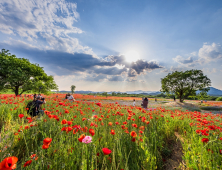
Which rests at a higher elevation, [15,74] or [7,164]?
[15,74]

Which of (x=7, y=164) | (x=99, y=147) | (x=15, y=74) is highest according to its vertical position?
(x=15, y=74)

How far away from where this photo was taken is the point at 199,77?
23.2 m

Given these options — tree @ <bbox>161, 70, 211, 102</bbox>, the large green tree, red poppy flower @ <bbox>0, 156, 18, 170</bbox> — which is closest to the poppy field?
red poppy flower @ <bbox>0, 156, 18, 170</bbox>

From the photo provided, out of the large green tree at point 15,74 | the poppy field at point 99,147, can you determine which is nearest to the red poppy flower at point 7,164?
the poppy field at point 99,147

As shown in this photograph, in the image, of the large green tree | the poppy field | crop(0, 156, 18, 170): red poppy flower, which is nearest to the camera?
crop(0, 156, 18, 170): red poppy flower

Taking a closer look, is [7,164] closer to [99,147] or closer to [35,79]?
[99,147]

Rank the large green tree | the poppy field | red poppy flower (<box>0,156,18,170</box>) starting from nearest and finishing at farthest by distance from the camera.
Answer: red poppy flower (<box>0,156,18,170</box>)
the poppy field
the large green tree

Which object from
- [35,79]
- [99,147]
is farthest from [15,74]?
[99,147]

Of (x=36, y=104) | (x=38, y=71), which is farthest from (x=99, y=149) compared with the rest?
(x=38, y=71)

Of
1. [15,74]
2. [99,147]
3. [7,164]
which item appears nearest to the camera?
[7,164]

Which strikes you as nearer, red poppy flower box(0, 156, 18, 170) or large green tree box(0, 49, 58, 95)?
red poppy flower box(0, 156, 18, 170)

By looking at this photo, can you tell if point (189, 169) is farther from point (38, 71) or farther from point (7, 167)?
point (38, 71)

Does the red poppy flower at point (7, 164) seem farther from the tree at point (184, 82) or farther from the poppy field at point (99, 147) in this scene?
the tree at point (184, 82)

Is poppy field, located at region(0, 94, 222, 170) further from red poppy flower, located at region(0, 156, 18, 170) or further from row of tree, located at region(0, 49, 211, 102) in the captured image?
row of tree, located at region(0, 49, 211, 102)
